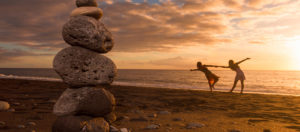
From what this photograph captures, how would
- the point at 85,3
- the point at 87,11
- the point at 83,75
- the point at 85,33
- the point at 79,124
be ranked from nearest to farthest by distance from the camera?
the point at 79,124 → the point at 85,33 → the point at 83,75 → the point at 87,11 → the point at 85,3

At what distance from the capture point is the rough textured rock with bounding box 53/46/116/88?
543cm

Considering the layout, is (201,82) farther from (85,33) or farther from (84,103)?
(85,33)

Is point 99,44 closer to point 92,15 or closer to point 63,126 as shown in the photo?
point 92,15

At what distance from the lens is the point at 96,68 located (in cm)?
558

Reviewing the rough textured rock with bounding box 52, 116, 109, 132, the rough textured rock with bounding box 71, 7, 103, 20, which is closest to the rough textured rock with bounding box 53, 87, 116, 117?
the rough textured rock with bounding box 52, 116, 109, 132

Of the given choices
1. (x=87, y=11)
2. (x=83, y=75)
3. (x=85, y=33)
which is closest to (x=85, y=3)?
(x=87, y=11)

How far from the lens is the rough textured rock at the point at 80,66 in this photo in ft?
17.8

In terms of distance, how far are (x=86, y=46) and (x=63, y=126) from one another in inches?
87.5

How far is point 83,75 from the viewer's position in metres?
5.51

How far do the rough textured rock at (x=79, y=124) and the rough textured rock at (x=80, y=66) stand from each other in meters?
0.93

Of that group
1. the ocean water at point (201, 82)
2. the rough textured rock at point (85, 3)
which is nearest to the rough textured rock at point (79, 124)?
the rough textured rock at point (85, 3)

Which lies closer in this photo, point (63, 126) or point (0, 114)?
point (63, 126)

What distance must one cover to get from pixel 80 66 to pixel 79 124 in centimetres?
152

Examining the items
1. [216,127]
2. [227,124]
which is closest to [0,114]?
[216,127]
